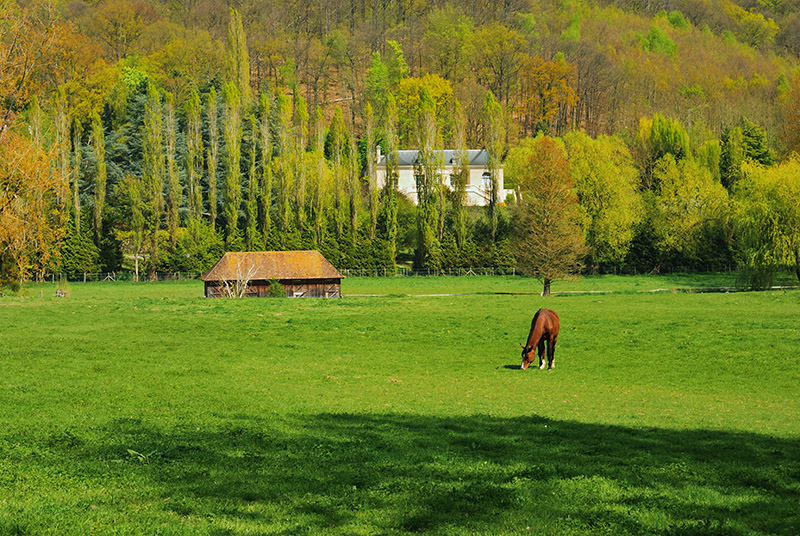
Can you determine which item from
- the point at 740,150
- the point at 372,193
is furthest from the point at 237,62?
the point at 740,150

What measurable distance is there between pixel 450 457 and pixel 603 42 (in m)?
181

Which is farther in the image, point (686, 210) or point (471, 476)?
point (686, 210)

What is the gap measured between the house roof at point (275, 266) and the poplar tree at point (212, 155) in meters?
25.4

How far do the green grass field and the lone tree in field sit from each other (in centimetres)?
2524

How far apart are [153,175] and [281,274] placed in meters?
29.7

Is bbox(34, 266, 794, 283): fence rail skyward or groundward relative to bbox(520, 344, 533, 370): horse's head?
skyward

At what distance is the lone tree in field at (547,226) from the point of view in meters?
57.9

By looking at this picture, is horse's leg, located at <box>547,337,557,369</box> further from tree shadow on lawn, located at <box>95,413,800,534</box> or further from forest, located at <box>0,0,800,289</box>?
forest, located at <box>0,0,800,289</box>

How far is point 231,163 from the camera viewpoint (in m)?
85.6

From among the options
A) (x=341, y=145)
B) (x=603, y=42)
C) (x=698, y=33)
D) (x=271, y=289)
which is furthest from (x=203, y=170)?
(x=698, y=33)

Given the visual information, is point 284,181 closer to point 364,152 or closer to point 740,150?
point 364,152

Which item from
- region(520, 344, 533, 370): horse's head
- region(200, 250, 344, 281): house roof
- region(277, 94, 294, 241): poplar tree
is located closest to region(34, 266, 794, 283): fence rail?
region(277, 94, 294, 241): poplar tree

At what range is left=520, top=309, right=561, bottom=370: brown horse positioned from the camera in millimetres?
23609

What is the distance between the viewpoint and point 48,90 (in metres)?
94.2
